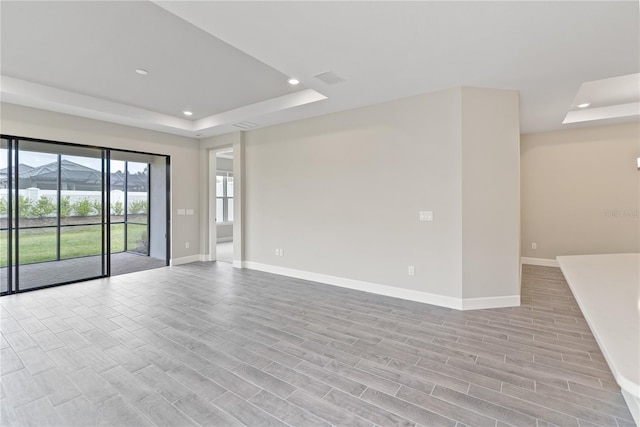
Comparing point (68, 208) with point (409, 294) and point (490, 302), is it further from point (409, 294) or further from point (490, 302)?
point (490, 302)

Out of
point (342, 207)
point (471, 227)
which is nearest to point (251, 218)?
point (342, 207)

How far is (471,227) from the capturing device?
12.4 ft

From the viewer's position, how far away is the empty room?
212 centimetres

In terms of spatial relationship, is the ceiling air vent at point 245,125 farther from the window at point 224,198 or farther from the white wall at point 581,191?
the white wall at point 581,191

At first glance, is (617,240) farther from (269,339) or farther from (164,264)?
(164,264)

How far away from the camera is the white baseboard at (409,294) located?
378cm

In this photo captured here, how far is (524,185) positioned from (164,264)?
7.91 metres

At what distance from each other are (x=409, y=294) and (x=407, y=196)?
1.39 metres

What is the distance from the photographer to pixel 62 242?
16.5 ft

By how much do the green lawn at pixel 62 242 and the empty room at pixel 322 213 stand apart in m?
0.03

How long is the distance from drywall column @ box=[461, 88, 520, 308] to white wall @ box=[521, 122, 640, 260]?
2.94 metres

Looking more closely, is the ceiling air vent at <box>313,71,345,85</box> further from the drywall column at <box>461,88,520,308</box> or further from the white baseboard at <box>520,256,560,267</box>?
the white baseboard at <box>520,256,560,267</box>

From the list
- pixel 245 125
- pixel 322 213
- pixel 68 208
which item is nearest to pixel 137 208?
pixel 68 208

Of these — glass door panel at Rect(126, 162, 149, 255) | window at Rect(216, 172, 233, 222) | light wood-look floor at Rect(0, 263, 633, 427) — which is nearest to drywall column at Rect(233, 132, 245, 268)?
light wood-look floor at Rect(0, 263, 633, 427)
